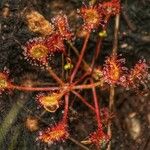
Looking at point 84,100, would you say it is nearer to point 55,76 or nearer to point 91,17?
point 55,76

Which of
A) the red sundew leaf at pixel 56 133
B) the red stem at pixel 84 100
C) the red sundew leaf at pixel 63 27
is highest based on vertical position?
the red sundew leaf at pixel 63 27

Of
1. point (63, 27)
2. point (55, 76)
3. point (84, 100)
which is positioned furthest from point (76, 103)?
point (63, 27)

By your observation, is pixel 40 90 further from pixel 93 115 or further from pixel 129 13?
pixel 129 13

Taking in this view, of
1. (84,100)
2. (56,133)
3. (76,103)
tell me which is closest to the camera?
(56,133)

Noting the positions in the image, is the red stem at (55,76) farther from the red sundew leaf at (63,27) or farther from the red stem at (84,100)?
the red sundew leaf at (63,27)

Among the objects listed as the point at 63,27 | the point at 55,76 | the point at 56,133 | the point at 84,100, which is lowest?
the point at 56,133

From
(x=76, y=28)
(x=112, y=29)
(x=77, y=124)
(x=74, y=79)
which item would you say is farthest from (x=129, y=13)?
(x=77, y=124)

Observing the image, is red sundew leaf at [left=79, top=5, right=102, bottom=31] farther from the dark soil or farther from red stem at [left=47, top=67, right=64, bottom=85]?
red stem at [left=47, top=67, right=64, bottom=85]

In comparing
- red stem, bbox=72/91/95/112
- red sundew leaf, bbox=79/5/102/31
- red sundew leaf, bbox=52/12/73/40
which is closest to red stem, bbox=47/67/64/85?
red stem, bbox=72/91/95/112

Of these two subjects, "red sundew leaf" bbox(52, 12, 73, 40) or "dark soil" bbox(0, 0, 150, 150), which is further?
"dark soil" bbox(0, 0, 150, 150)

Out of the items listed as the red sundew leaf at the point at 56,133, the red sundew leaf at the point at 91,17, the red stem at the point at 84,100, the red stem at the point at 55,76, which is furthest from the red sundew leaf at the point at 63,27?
the red sundew leaf at the point at 56,133

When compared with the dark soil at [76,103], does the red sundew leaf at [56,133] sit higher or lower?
lower

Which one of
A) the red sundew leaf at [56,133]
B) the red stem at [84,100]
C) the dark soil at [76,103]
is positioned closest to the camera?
the red sundew leaf at [56,133]
